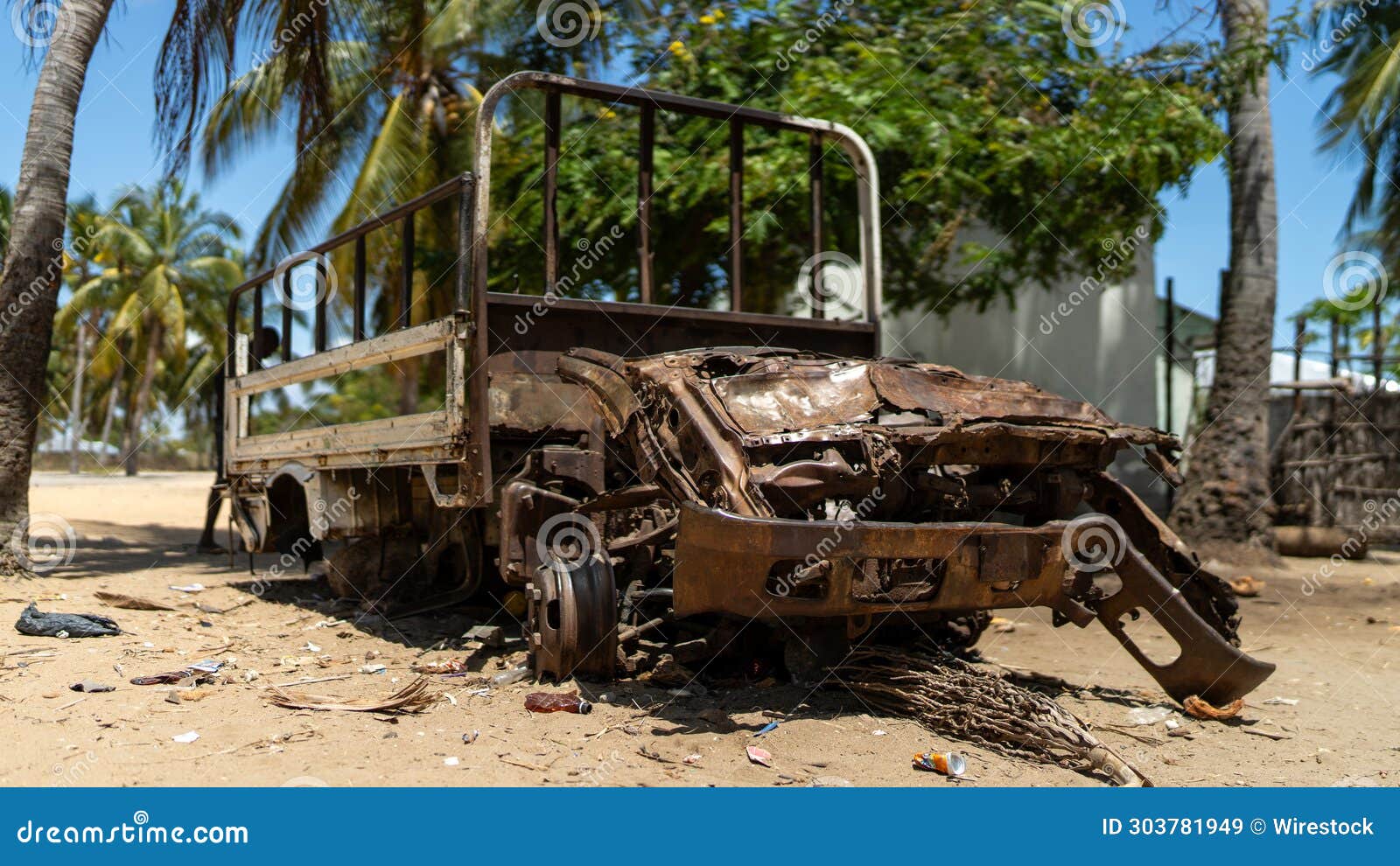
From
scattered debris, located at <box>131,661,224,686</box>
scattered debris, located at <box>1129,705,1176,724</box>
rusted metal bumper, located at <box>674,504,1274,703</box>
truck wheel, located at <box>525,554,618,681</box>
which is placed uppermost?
rusted metal bumper, located at <box>674,504,1274,703</box>

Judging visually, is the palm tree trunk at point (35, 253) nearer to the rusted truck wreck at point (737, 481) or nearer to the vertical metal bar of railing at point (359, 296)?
the rusted truck wreck at point (737, 481)

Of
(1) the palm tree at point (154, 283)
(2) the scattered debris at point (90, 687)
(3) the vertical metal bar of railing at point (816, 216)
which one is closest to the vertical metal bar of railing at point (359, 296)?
(2) the scattered debris at point (90, 687)

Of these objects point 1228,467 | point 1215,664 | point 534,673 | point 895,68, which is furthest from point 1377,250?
point 534,673

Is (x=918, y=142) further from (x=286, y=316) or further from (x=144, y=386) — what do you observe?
(x=144, y=386)

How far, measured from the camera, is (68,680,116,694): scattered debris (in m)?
4.46

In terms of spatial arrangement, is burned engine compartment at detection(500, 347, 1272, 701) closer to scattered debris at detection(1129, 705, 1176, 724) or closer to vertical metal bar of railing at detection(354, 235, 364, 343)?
scattered debris at detection(1129, 705, 1176, 724)

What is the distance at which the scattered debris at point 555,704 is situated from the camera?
4234 mm

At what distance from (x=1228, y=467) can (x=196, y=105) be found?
9045 mm

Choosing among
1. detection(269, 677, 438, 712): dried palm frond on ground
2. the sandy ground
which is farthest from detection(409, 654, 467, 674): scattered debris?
detection(269, 677, 438, 712): dried palm frond on ground

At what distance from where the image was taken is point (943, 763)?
3754mm

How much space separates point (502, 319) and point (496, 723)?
1.97 meters

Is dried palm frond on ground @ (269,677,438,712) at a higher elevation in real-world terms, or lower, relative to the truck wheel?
lower

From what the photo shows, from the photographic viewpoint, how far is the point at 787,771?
145 inches

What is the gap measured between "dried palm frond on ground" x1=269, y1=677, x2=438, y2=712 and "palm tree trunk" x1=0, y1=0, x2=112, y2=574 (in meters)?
3.74
